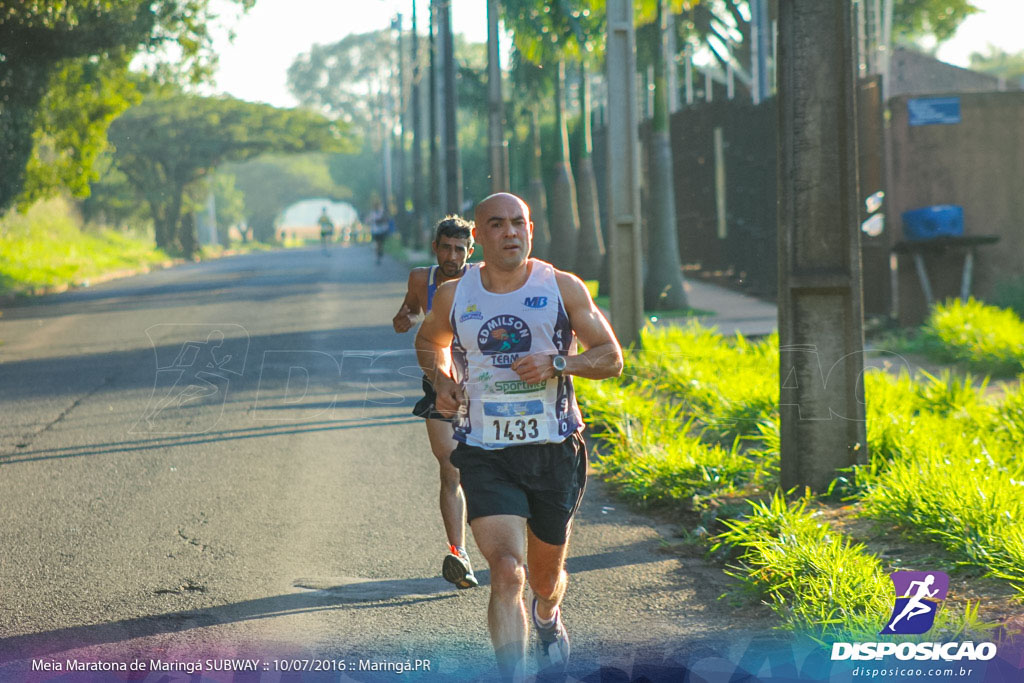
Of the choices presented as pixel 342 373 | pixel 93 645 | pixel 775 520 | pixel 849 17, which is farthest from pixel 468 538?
pixel 342 373

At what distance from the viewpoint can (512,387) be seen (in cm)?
440

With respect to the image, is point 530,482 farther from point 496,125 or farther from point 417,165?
point 417,165

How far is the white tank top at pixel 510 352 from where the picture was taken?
438 cm

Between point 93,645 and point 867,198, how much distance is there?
41.6 feet

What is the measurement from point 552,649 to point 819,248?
3.40 metres

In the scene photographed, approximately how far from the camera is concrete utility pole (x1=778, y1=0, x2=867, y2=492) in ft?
23.4

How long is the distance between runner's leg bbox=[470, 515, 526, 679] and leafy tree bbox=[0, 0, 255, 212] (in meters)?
20.4

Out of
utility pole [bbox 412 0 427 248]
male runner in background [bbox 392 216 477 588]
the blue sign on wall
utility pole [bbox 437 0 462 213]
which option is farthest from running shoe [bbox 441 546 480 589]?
utility pole [bbox 412 0 427 248]

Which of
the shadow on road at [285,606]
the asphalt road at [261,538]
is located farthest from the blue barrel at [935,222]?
the shadow on road at [285,606]

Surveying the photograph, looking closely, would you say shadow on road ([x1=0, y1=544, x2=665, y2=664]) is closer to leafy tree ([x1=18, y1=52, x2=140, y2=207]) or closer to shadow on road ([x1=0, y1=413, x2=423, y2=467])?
shadow on road ([x1=0, y1=413, x2=423, y2=467])

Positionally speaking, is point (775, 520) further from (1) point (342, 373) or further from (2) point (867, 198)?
(2) point (867, 198)

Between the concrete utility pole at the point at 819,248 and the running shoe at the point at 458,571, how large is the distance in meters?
2.26

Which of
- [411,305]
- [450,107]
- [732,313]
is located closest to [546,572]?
[411,305]

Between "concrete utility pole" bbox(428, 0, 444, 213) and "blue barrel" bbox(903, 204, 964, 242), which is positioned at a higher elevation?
"concrete utility pole" bbox(428, 0, 444, 213)
